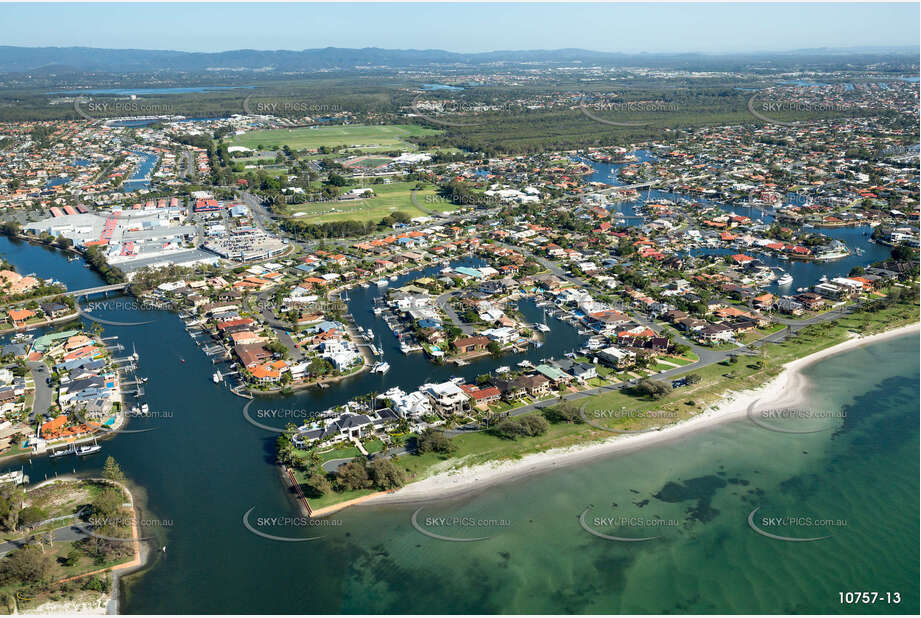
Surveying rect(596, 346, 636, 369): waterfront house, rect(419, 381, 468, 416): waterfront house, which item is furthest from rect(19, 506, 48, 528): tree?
A: rect(596, 346, 636, 369): waterfront house

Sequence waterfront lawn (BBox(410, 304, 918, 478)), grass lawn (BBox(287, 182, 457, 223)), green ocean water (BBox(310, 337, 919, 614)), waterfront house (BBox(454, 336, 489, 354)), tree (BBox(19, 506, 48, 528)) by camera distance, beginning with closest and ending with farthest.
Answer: green ocean water (BBox(310, 337, 919, 614)) → tree (BBox(19, 506, 48, 528)) → waterfront lawn (BBox(410, 304, 918, 478)) → waterfront house (BBox(454, 336, 489, 354)) → grass lawn (BBox(287, 182, 457, 223))

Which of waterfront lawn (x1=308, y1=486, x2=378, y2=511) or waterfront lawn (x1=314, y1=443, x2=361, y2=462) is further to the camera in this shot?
waterfront lawn (x1=314, y1=443, x2=361, y2=462)

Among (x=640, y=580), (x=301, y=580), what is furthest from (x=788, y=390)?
(x=301, y=580)

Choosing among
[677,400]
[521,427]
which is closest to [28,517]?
[521,427]

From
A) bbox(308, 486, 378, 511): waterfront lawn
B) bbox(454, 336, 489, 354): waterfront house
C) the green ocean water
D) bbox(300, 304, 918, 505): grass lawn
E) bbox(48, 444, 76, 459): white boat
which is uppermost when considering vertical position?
bbox(454, 336, 489, 354): waterfront house

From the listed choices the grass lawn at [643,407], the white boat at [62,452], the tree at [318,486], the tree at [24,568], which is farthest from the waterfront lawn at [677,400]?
the white boat at [62,452]

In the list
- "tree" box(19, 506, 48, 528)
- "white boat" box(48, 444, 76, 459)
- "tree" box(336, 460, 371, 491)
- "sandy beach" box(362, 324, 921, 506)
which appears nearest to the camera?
"tree" box(19, 506, 48, 528)

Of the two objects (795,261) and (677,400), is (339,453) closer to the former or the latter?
(677,400)

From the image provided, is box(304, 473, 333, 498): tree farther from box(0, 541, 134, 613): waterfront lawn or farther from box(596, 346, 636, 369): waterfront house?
box(596, 346, 636, 369): waterfront house
